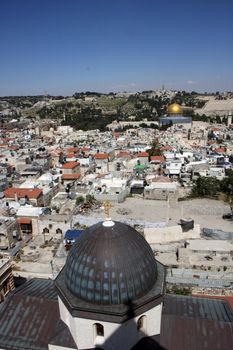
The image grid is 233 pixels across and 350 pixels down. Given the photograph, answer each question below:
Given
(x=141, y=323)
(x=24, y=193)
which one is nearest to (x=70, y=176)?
(x=24, y=193)

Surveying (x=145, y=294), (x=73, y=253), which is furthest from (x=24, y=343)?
(x=145, y=294)

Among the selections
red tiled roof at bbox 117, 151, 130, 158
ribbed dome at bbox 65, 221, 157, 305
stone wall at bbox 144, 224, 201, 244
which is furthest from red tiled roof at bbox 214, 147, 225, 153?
ribbed dome at bbox 65, 221, 157, 305

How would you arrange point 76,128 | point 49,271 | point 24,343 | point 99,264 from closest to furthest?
point 99,264, point 24,343, point 49,271, point 76,128

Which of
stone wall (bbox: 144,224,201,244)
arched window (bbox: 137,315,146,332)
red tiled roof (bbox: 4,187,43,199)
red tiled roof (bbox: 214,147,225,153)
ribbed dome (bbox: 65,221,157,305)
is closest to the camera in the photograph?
ribbed dome (bbox: 65,221,157,305)

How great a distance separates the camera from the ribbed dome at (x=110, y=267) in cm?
886

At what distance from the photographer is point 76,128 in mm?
103750

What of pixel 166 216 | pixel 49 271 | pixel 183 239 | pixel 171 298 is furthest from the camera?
pixel 166 216

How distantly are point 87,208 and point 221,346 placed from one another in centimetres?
2316

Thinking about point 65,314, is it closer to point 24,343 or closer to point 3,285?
point 24,343

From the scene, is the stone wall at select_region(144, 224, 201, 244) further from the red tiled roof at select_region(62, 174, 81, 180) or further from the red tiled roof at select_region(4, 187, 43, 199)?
the red tiled roof at select_region(62, 174, 81, 180)

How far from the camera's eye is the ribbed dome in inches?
349

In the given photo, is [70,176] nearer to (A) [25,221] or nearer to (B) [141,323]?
(A) [25,221]

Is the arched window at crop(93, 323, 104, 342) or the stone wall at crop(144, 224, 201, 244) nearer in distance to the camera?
the arched window at crop(93, 323, 104, 342)

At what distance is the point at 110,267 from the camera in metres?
8.95
